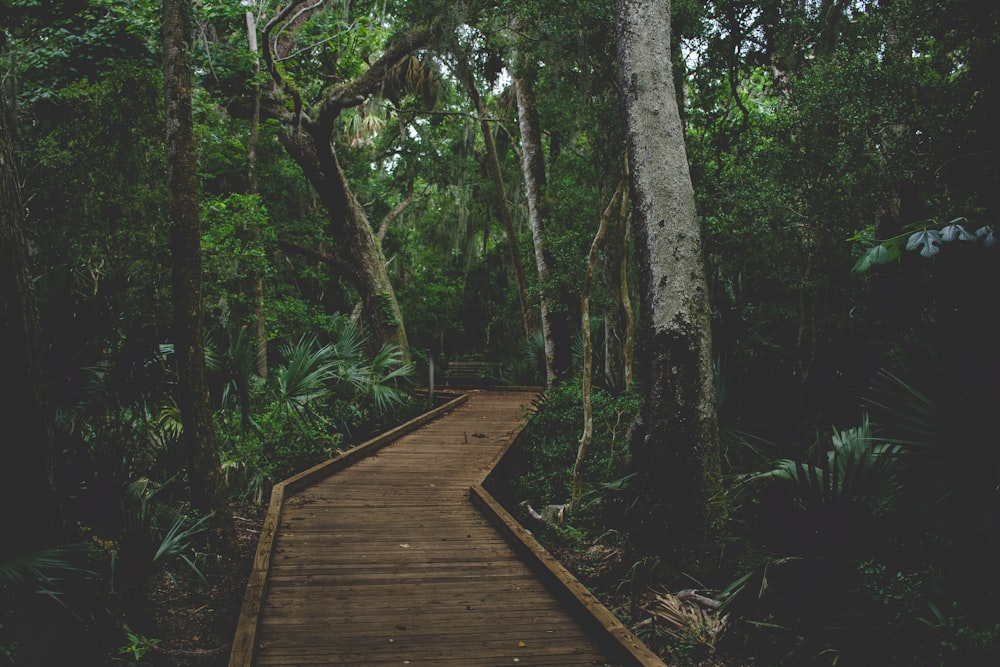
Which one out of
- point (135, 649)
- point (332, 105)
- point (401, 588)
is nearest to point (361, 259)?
point (332, 105)

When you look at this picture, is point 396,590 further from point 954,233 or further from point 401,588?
point 954,233

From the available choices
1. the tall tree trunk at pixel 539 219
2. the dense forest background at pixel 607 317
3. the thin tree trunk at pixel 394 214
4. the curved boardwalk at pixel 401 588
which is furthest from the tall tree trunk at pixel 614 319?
the thin tree trunk at pixel 394 214

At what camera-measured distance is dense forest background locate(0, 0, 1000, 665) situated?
139 inches

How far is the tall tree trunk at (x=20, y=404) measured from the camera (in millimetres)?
3148

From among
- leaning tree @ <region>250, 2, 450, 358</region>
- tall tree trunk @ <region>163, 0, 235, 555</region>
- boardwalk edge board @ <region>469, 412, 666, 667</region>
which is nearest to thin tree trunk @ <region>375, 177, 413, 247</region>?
leaning tree @ <region>250, 2, 450, 358</region>

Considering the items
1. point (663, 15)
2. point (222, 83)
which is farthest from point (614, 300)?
point (222, 83)

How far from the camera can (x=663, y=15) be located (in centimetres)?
616

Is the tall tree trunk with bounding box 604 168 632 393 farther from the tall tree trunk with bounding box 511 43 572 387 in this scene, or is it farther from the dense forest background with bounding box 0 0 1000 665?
the tall tree trunk with bounding box 511 43 572 387

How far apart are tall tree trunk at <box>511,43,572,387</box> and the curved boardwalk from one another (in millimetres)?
5635

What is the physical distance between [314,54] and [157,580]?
11626 mm

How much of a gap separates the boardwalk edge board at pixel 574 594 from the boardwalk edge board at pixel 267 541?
191 centimetres

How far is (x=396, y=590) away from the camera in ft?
15.4

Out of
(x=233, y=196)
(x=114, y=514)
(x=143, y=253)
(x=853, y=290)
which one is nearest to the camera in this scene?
(x=114, y=514)

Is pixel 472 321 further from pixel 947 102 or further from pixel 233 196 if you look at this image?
pixel 947 102
